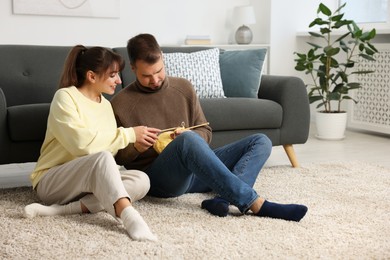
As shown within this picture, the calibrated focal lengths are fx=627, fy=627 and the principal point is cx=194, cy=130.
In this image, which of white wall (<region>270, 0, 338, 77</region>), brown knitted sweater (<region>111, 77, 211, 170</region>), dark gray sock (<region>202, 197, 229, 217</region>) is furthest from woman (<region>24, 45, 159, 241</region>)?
white wall (<region>270, 0, 338, 77</region>)

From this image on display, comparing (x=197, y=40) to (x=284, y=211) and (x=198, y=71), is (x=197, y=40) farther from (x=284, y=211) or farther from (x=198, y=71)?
(x=284, y=211)

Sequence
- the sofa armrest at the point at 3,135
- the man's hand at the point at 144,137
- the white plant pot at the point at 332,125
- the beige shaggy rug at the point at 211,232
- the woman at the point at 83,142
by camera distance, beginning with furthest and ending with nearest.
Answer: the white plant pot at the point at 332,125 → the sofa armrest at the point at 3,135 → the man's hand at the point at 144,137 → the woman at the point at 83,142 → the beige shaggy rug at the point at 211,232

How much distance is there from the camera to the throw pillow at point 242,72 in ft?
12.5

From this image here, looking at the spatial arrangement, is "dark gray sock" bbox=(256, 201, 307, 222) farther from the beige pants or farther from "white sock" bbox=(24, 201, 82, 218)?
"white sock" bbox=(24, 201, 82, 218)

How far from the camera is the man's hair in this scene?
251 centimetres

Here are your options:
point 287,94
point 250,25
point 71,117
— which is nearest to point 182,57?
point 287,94

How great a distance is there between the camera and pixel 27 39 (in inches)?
203

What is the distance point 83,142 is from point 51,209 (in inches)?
12.2

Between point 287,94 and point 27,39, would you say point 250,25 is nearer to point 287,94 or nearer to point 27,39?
point 27,39

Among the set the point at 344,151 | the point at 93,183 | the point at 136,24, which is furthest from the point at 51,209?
the point at 136,24

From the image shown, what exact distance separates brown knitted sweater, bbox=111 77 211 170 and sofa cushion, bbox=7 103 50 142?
1.76ft

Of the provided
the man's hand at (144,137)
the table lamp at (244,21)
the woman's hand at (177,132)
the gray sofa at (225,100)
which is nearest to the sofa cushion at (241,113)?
the gray sofa at (225,100)

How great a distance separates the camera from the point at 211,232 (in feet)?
7.38

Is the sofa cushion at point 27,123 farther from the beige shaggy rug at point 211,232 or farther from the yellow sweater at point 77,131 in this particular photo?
the yellow sweater at point 77,131
